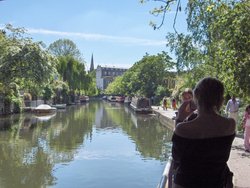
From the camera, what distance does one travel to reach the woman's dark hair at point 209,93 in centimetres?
339

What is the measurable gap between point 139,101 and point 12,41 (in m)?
26.6

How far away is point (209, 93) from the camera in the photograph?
340 centimetres

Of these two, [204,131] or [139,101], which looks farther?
[139,101]

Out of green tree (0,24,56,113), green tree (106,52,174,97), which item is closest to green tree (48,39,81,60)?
green tree (106,52,174,97)

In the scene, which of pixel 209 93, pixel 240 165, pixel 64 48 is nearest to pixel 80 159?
pixel 240 165

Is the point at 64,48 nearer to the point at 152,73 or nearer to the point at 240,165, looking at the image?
the point at 152,73

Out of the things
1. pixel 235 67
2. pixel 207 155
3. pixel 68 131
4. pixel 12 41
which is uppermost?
pixel 12 41

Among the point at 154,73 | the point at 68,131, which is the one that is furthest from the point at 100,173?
the point at 154,73

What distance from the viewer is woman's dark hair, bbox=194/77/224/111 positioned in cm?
339

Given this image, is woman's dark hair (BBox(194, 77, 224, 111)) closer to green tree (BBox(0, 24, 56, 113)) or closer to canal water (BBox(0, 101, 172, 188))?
canal water (BBox(0, 101, 172, 188))

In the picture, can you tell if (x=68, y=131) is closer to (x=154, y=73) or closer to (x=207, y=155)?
(x=207, y=155)

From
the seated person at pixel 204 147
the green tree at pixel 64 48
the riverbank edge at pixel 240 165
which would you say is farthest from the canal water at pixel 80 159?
the green tree at pixel 64 48

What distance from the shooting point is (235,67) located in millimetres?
11828

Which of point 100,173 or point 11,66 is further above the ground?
point 11,66
